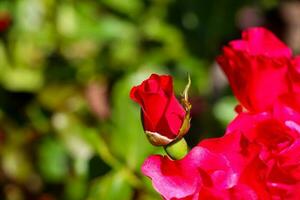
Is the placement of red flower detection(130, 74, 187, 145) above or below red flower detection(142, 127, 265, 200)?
above

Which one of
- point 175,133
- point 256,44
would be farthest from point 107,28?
point 175,133

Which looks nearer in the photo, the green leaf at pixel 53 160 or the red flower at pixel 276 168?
the red flower at pixel 276 168

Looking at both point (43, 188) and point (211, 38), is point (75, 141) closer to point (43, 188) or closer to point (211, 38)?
→ point (43, 188)

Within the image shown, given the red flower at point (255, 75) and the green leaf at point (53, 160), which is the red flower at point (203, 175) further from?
the green leaf at point (53, 160)

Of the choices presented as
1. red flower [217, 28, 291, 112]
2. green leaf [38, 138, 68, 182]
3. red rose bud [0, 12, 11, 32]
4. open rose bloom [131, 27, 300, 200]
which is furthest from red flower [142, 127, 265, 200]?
red rose bud [0, 12, 11, 32]

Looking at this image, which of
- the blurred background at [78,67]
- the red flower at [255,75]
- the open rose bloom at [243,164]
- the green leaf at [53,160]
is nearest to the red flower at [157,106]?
the open rose bloom at [243,164]

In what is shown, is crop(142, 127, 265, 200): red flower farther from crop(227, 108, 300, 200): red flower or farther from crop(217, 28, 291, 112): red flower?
crop(217, 28, 291, 112): red flower
